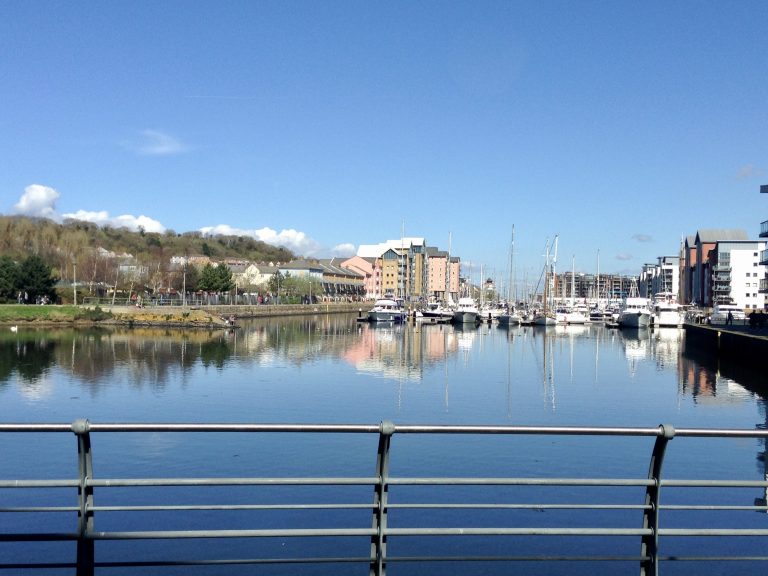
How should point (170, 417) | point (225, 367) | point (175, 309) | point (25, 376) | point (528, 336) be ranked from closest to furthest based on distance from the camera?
point (170, 417)
point (25, 376)
point (225, 367)
point (528, 336)
point (175, 309)

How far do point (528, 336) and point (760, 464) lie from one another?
64748mm

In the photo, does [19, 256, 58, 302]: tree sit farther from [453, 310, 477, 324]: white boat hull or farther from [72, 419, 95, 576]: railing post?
[72, 419, 95, 576]: railing post

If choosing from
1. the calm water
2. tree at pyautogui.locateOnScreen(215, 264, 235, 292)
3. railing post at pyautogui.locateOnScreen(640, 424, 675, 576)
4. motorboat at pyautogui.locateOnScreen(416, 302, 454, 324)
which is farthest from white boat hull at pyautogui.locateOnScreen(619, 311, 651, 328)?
railing post at pyautogui.locateOnScreen(640, 424, 675, 576)

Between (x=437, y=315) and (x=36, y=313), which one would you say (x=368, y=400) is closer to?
(x=36, y=313)

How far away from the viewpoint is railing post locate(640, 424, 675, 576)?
18.7 feet

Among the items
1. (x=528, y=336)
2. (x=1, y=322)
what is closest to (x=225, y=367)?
(x=528, y=336)

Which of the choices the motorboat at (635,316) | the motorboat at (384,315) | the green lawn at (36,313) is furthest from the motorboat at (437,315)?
the green lawn at (36,313)

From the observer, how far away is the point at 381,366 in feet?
153

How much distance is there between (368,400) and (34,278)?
259 feet

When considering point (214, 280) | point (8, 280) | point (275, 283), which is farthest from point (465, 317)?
point (275, 283)

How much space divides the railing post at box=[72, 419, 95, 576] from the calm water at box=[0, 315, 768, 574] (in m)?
6.57

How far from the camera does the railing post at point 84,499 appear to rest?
5344mm

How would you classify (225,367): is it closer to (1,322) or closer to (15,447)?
(15,447)

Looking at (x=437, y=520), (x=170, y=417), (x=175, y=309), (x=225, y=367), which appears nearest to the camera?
(x=437, y=520)
